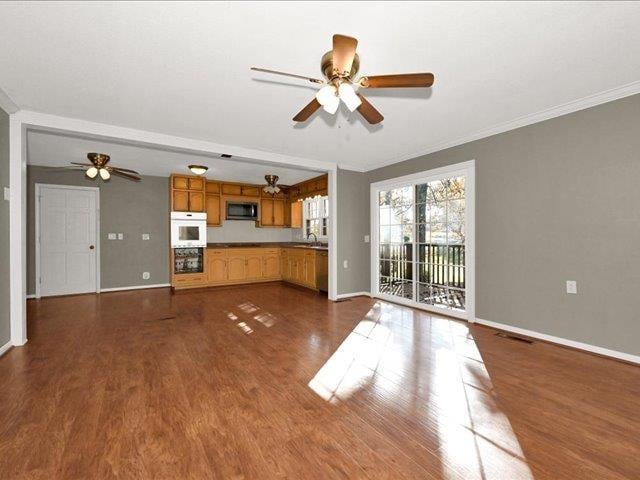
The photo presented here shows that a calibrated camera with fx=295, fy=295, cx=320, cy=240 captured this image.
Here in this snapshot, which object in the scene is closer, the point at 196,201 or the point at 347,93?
the point at 347,93

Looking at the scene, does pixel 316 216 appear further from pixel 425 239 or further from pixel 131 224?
pixel 131 224

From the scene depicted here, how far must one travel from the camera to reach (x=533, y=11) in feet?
5.62

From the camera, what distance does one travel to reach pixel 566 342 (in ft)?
9.96

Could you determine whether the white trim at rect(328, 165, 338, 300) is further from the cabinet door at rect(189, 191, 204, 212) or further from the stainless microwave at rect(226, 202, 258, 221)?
the cabinet door at rect(189, 191, 204, 212)

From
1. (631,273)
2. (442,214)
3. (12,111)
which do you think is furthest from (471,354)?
(12,111)

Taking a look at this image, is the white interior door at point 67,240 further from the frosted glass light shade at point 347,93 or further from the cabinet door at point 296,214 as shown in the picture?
the frosted glass light shade at point 347,93

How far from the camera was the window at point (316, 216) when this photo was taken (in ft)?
24.0

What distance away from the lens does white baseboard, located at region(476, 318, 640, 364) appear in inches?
105

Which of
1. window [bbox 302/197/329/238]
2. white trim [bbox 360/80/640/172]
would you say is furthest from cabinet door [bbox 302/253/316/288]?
white trim [bbox 360/80/640/172]

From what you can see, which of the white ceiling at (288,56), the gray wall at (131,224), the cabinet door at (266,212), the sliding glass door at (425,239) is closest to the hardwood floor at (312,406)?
the sliding glass door at (425,239)

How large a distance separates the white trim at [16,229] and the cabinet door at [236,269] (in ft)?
12.4

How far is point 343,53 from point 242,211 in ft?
19.7

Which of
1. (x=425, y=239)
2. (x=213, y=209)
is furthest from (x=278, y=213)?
(x=425, y=239)

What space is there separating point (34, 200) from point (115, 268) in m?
1.80
